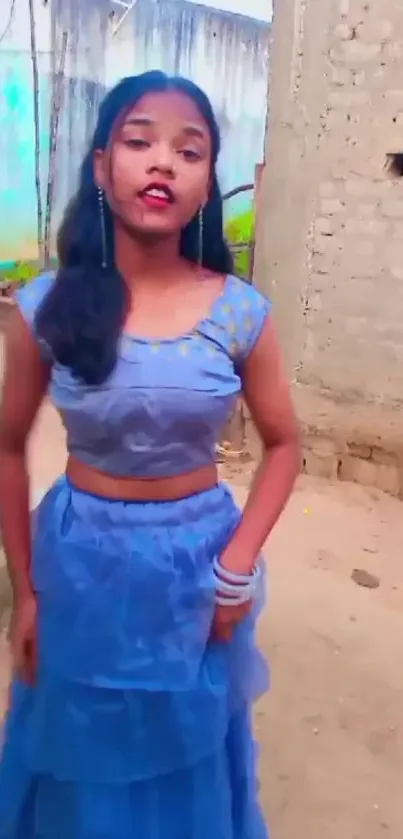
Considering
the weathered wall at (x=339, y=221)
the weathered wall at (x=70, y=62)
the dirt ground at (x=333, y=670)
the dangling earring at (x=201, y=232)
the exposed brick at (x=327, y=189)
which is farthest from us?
the weathered wall at (x=70, y=62)

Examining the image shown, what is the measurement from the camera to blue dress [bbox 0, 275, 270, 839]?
3.80ft

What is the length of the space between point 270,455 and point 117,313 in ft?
0.95

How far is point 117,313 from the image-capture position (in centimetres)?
116

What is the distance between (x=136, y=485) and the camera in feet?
3.95

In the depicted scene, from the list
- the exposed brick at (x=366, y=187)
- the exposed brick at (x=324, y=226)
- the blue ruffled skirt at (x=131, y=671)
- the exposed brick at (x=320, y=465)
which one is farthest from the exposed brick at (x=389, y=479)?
the blue ruffled skirt at (x=131, y=671)

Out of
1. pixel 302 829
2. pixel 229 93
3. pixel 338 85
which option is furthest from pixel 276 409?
pixel 229 93

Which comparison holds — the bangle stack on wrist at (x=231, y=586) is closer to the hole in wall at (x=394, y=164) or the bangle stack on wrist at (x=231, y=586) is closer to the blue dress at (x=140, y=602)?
the blue dress at (x=140, y=602)

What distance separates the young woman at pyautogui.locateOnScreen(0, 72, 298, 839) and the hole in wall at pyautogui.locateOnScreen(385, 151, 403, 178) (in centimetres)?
255

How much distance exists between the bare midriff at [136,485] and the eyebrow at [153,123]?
0.43 meters

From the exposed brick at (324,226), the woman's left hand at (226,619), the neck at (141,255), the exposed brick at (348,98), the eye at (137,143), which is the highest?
the eye at (137,143)

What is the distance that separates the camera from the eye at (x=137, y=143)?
115cm

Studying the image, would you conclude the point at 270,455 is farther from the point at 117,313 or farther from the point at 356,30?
the point at 356,30

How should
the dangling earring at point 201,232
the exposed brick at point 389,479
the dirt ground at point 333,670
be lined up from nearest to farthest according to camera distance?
1. the dangling earring at point 201,232
2. the dirt ground at point 333,670
3. the exposed brick at point 389,479

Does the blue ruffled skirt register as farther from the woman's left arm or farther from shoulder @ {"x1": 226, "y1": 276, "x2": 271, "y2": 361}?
shoulder @ {"x1": 226, "y1": 276, "x2": 271, "y2": 361}
